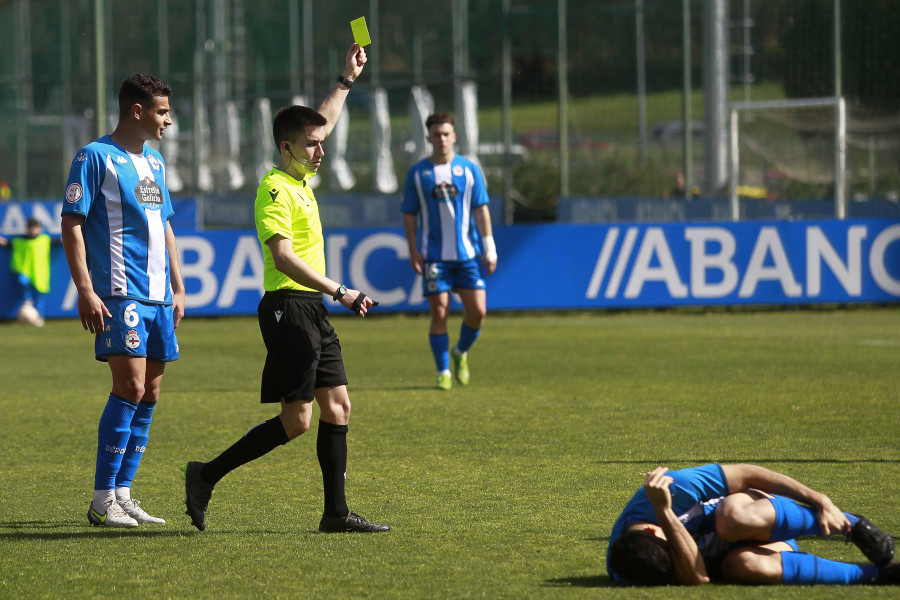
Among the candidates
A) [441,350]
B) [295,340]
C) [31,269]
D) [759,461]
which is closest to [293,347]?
[295,340]

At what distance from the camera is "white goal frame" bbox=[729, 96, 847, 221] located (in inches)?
809

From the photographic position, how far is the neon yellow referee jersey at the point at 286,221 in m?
5.94

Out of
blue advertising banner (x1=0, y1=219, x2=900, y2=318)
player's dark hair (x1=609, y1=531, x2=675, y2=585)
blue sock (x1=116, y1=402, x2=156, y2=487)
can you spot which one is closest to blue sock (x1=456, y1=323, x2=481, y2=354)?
blue sock (x1=116, y1=402, x2=156, y2=487)

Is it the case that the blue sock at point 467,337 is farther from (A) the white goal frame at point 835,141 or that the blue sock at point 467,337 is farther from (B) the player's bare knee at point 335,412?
(A) the white goal frame at point 835,141

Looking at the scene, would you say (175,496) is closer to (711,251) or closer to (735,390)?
(735,390)

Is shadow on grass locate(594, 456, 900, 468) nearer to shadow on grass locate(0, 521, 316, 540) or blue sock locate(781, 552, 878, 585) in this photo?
shadow on grass locate(0, 521, 316, 540)

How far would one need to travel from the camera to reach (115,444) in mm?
6281

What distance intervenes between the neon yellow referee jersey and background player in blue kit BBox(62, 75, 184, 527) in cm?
55

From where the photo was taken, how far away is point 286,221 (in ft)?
19.5

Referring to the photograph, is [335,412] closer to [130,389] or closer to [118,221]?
[130,389]

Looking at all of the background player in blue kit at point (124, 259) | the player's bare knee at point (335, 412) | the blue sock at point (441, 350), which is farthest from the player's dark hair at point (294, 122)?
the blue sock at point (441, 350)

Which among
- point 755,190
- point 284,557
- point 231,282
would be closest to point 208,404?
point 284,557

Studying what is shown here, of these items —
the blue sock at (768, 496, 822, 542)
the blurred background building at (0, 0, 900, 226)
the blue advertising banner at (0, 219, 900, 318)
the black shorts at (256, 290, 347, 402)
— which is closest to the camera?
the blue sock at (768, 496, 822, 542)

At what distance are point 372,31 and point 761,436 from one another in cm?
1824
